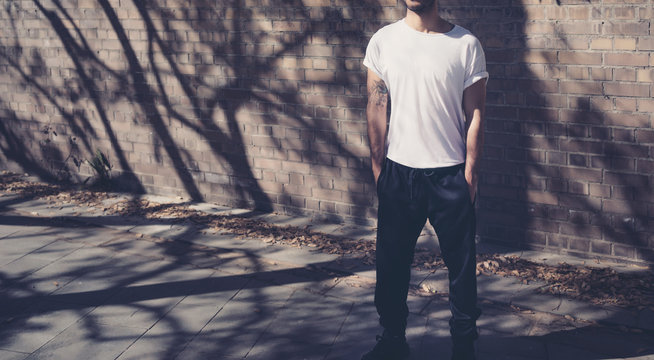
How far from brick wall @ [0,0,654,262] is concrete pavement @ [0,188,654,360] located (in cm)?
79

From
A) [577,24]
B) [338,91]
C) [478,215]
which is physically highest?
[577,24]

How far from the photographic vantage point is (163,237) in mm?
6344

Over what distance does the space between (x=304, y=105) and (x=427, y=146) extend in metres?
2.85

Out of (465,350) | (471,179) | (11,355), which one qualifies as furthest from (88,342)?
(471,179)

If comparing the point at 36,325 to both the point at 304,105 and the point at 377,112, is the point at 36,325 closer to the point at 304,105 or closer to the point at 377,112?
the point at 377,112

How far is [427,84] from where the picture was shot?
3.65 metres

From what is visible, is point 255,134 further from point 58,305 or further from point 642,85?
point 642,85

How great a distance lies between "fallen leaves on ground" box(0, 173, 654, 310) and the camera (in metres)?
4.97

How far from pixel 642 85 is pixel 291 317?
298cm

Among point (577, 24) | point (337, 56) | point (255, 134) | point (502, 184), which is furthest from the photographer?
point (255, 134)

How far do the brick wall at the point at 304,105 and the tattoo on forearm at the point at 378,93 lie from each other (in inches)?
74.2

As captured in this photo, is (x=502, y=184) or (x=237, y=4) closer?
(x=502, y=184)

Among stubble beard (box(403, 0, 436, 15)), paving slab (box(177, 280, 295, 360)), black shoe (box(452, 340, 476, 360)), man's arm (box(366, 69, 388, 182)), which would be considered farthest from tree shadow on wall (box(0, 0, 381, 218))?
black shoe (box(452, 340, 476, 360))

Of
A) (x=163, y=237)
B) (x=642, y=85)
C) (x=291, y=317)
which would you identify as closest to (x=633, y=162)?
(x=642, y=85)
